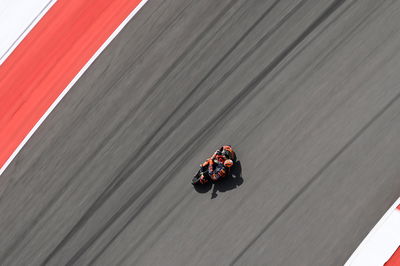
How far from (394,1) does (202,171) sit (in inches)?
279

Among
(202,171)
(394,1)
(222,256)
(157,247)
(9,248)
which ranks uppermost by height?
(394,1)

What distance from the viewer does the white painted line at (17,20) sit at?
22.0 meters

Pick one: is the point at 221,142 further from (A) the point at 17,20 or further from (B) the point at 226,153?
(A) the point at 17,20

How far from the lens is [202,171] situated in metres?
17.2

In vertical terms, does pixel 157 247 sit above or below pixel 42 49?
below

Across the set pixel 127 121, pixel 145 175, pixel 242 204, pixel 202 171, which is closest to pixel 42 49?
pixel 127 121

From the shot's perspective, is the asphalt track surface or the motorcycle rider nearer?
the asphalt track surface

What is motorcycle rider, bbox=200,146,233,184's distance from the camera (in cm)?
1681

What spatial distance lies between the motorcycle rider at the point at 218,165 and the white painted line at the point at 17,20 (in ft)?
29.7

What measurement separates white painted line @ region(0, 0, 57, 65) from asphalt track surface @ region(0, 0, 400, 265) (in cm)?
342

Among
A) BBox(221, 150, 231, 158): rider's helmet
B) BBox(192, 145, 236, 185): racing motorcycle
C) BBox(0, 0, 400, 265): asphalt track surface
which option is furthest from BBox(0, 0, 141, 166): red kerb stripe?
BBox(221, 150, 231, 158): rider's helmet

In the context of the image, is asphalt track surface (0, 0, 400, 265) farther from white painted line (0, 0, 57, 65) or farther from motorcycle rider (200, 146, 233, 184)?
white painted line (0, 0, 57, 65)

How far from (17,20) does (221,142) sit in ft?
31.2

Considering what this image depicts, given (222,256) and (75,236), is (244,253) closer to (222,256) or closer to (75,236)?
(222,256)
